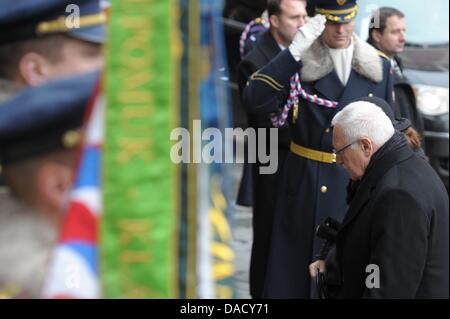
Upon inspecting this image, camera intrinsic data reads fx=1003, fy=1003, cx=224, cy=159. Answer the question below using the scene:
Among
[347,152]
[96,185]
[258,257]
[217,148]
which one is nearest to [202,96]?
[217,148]

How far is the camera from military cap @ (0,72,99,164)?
7.23 feet

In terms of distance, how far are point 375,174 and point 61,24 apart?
190 cm

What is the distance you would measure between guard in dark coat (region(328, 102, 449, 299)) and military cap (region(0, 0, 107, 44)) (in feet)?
5.80

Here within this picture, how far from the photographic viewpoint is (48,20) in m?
2.27

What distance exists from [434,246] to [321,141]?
1582mm

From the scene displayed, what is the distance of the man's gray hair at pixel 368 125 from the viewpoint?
3906 millimetres

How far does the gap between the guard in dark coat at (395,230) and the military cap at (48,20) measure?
1.77m

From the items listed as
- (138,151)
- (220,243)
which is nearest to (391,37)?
(220,243)

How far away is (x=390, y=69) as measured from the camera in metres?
5.48

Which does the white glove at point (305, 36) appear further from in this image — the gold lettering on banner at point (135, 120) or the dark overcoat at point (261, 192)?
the gold lettering on banner at point (135, 120)

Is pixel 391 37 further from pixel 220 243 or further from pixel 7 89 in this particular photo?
pixel 7 89

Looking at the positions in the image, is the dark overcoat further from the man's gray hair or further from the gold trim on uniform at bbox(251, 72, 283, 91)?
the man's gray hair

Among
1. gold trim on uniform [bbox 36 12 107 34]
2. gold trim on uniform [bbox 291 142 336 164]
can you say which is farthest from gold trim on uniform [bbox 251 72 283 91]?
gold trim on uniform [bbox 36 12 107 34]
